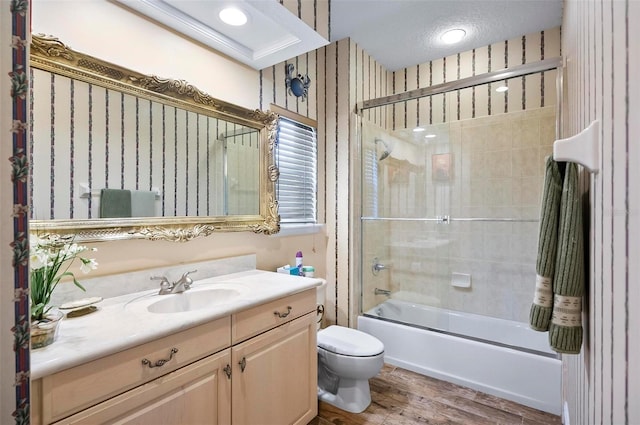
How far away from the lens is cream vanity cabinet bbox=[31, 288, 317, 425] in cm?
87

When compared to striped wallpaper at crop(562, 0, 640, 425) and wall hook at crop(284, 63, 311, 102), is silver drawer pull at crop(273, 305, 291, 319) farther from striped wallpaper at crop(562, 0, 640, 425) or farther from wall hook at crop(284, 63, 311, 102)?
wall hook at crop(284, 63, 311, 102)

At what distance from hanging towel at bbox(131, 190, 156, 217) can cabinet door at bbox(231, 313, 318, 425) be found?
798mm

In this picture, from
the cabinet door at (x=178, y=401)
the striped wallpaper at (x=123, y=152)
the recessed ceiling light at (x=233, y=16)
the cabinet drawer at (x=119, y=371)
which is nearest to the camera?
the cabinet drawer at (x=119, y=371)

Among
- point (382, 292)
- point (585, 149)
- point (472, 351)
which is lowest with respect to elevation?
point (472, 351)

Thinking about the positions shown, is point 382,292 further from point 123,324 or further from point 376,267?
point 123,324

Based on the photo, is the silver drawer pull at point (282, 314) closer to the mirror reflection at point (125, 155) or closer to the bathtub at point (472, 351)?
the mirror reflection at point (125, 155)

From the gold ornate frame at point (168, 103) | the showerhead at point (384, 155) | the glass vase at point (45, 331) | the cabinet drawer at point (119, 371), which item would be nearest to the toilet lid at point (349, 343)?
the gold ornate frame at point (168, 103)

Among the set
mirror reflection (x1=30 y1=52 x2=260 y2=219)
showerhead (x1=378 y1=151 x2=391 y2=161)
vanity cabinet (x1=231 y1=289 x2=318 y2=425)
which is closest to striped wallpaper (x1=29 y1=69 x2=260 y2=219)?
mirror reflection (x1=30 y1=52 x2=260 y2=219)

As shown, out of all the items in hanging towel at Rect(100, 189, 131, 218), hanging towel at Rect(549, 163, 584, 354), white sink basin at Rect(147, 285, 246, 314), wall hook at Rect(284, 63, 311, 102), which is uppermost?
wall hook at Rect(284, 63, 311, 102)

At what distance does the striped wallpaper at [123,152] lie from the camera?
3.95 ft

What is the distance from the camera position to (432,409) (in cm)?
192

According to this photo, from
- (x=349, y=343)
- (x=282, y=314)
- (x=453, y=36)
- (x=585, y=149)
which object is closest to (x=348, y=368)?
(x=349, y=343)

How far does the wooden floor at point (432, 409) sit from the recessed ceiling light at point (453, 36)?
2.77 m

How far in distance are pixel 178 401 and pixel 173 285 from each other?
1.86 ft
